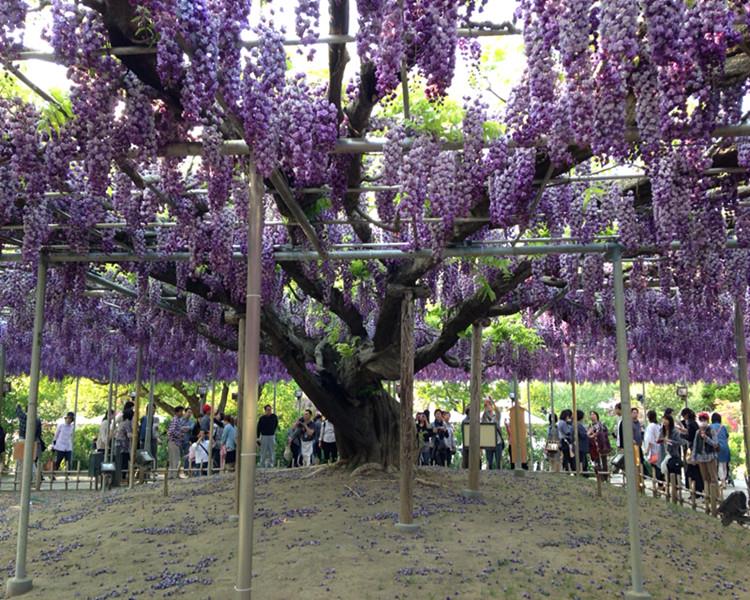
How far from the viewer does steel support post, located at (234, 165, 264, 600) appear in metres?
3.77

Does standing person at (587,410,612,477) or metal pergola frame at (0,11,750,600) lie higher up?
metal pergola frame at (0,11,750,600)

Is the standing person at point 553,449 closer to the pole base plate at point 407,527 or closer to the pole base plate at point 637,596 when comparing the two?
the pole base plate at point 407,527

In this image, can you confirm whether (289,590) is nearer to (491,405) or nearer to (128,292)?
(128,292)

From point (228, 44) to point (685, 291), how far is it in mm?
4959

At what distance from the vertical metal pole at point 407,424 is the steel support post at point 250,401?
2646 mm

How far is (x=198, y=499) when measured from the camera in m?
8.38

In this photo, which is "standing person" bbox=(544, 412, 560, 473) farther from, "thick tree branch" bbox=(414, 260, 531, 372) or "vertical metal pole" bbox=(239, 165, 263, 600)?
"vertical metal pole" bbox=(239, 165, 263, 600)

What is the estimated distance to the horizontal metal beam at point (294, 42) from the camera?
11.1 ft

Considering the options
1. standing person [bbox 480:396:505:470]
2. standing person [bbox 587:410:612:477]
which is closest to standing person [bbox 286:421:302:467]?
standing person [bbox 480:396:505:470]

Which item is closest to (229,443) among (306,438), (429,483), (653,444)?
(306,438)

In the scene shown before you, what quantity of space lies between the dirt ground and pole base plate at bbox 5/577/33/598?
11 centimetres

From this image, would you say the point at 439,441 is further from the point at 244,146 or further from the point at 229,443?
the point at 244,146

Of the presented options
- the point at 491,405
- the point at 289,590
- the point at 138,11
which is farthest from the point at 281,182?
the point at 491,405

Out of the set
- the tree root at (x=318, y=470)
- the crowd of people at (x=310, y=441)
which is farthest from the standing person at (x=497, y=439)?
the tree root at (x=318, y=470)
